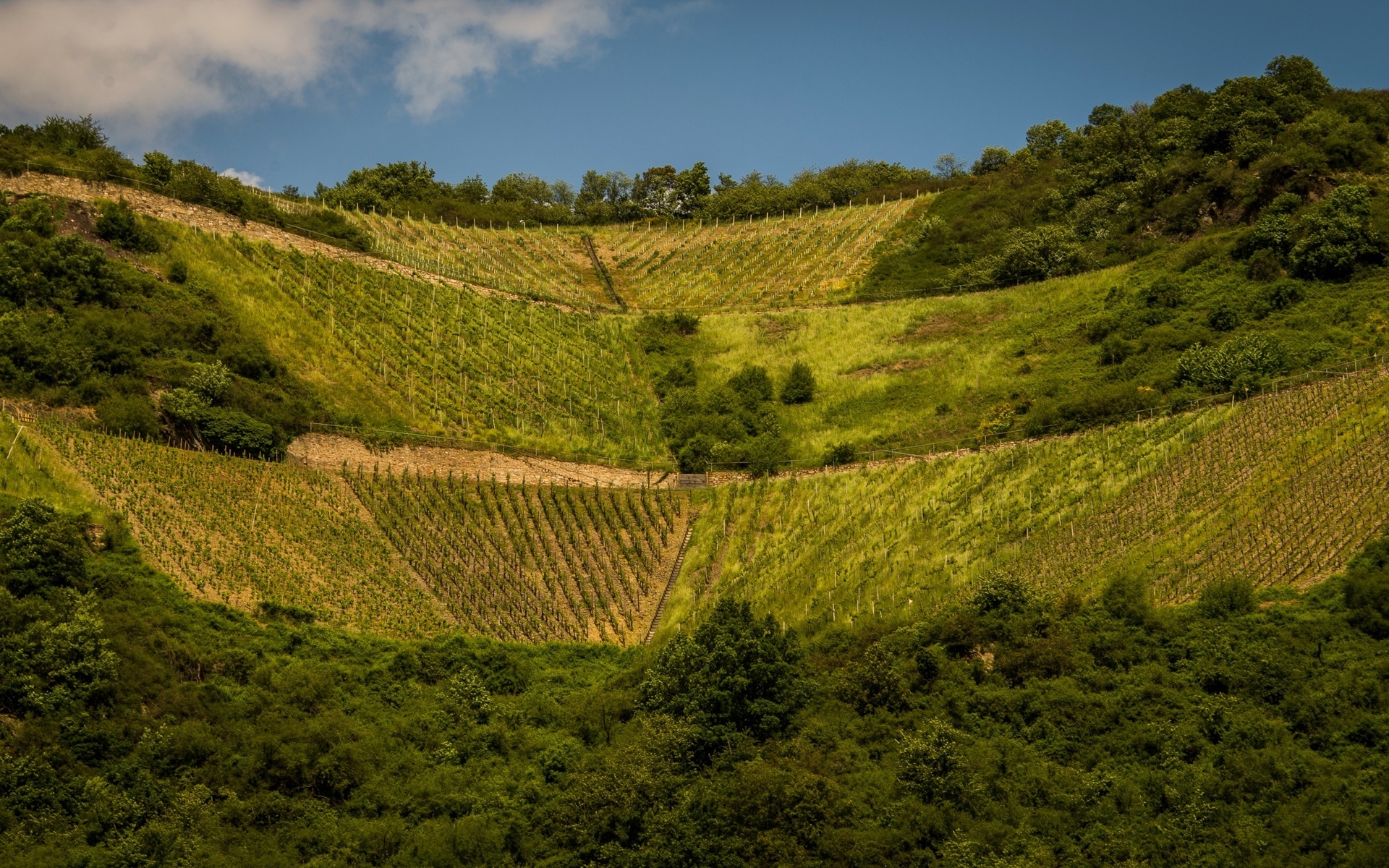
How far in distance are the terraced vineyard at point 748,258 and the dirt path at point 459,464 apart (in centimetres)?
2494

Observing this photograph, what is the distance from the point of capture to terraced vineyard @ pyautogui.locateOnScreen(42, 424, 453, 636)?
4016 cm

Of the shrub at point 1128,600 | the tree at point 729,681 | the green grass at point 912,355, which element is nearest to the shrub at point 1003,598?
the shrub at point 1128,600

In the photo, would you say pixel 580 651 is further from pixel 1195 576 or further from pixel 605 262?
pixel 605 262

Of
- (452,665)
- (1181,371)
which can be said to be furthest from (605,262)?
(452,665)

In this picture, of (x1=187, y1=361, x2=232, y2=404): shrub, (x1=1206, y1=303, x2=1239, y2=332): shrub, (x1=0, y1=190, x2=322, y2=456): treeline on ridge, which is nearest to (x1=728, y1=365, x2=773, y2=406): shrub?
(x1=1206, y1=303, x2=1239, y2=332): shrub

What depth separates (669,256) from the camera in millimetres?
89875

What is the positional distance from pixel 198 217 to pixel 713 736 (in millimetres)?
39840

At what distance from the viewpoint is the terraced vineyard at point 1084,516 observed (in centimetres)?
3772

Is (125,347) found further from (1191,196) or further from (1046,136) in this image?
(1046,136)

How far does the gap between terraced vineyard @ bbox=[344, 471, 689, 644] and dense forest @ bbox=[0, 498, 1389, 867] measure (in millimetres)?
4729

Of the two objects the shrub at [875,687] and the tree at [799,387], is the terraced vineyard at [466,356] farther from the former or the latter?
the shrub at [875,687]

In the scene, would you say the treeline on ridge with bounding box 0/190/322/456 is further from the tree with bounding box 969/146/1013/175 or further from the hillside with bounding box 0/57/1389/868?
the tree with bounding box 969/146/1013/175

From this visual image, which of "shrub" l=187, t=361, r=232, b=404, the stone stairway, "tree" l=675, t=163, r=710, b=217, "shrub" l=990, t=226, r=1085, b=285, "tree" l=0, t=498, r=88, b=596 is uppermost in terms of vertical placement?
"tree" l=675, t=163, r=710, b=217

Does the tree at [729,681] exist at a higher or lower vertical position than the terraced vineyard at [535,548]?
lower
